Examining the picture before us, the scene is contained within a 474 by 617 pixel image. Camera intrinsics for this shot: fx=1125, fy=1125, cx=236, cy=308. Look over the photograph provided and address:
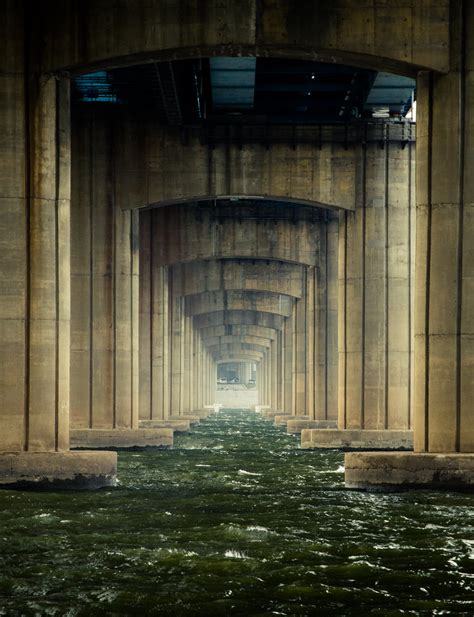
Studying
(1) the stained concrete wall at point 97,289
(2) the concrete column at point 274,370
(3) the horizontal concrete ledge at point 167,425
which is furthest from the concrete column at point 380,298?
(2) the concrete column at point 274,370

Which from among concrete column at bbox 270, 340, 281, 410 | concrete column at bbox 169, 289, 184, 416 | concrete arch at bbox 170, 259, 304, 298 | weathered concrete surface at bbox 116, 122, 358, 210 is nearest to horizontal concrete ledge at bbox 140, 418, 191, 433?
concrete arch at bbox 170, 259, 304, 298

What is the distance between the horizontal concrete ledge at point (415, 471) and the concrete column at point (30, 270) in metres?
5.08

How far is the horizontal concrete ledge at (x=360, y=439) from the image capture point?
34906 millimetres

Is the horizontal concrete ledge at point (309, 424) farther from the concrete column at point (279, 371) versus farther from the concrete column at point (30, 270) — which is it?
the concrete column at point (279, 371)

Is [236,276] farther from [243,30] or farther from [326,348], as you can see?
[243,30]

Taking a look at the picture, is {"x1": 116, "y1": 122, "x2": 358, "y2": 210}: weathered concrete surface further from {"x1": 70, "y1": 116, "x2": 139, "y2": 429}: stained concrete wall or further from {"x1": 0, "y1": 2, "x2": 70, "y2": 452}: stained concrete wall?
{"x1": 0, "y1": 2, "x2": 70, "y2": 452}: stained concrete wall

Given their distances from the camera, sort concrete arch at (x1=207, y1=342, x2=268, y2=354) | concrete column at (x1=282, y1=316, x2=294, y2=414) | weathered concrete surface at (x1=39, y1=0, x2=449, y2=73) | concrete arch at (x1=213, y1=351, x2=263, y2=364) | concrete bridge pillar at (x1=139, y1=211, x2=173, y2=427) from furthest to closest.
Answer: concrete arch at (x1=213, y1=351, x2=263, y2=364) → concrete arch at (x1=207, y1=342, x2=268, y2=354) → concrete column at (x1=282, y1=316, x2=294, y2=414) → concrete bridge pillar at (x1=139, y1=211, x2=173, y2=427) → weathered concrete surface at (x1=39, y1=0, x2=449, y2=73)

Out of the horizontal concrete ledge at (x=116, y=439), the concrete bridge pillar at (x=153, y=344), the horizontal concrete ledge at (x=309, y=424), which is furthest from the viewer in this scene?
A: the concrete bridge pillar at (x=153, y=344)

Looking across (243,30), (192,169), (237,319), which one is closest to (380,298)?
(192,169)

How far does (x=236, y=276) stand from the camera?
54.4m

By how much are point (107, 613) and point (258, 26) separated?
45.1ft

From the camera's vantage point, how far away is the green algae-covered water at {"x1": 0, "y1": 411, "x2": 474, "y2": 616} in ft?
39.2

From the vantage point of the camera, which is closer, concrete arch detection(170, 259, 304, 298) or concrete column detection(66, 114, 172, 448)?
concrete column detection(66, 114, 172, 448)

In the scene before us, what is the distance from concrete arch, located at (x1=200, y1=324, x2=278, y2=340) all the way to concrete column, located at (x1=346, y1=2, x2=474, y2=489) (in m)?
65.2
